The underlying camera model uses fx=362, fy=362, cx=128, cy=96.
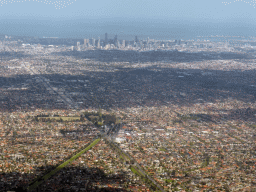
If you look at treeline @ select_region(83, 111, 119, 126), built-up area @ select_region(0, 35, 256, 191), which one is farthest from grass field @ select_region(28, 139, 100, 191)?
treeline @ select_region(83, 111, 119, 126)

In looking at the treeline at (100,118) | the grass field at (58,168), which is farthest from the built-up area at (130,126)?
the treeline at (100,118)

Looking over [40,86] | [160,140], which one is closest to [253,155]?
[160,140]

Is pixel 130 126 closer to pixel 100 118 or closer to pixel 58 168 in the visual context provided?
pixel 100 118

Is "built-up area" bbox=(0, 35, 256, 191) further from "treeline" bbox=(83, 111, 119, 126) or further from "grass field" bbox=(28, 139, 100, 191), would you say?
"treeline" bbox=(83, 111, 119, 126)

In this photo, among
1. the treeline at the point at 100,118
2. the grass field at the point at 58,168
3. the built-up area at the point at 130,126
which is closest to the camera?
the grass field at the point at 58,168

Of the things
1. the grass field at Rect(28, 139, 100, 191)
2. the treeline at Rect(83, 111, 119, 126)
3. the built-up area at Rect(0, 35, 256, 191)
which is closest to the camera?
the grass field at Rect(28, 139, 100, 191)

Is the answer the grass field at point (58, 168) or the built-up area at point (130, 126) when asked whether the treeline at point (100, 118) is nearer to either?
the built-up area at point (130, 126)

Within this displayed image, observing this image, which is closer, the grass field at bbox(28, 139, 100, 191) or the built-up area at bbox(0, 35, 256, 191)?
the grass field at bbox(28, 139, 100, 191)

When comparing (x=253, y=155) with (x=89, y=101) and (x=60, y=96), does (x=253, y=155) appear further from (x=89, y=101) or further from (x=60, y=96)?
(x=60, y=96)

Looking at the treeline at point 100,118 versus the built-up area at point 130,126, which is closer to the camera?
the built-up area at point 130,126
